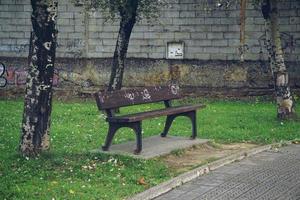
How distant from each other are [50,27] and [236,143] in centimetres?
414

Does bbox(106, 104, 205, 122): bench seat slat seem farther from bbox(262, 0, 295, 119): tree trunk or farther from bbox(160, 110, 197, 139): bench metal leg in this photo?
bbox(262, 0, 295, 119): tree trunk

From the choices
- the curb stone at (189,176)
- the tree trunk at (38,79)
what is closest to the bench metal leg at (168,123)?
the curb stone at (189,176)

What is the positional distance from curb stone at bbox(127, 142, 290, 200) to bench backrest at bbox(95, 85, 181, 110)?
1.71 m

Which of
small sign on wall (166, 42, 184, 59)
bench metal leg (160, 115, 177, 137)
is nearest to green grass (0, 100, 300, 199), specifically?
bench metal leg (160, 115, 177, 137)

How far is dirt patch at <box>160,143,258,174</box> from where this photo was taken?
761cm

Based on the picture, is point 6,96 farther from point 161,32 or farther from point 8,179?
point 8,179

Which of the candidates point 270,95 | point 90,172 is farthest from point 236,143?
point 270,95

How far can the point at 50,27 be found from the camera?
24.4ft

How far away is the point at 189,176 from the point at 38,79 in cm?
248

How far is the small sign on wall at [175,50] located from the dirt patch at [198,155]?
8.87 m

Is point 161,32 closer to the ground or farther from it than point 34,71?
farther from it

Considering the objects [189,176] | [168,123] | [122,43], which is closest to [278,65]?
[168,123]

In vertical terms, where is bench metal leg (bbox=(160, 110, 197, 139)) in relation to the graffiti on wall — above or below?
below

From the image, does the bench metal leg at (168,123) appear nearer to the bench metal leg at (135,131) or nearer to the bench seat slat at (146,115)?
the bench seat slat at (146,115)
